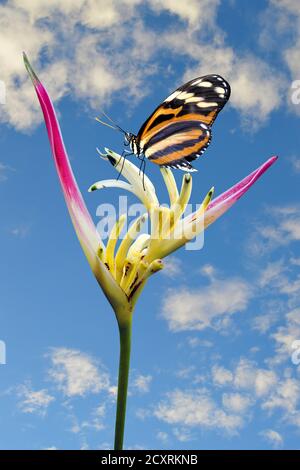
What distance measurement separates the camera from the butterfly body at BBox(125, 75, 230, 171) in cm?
195

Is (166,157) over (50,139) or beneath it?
over

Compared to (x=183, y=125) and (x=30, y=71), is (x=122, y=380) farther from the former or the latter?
(x=183, y=125)

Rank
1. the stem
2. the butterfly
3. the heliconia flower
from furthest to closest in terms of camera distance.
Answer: the butterfly < the heliconia flower < the stem

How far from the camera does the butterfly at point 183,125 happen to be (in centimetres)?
195

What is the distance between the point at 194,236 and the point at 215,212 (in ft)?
0.41

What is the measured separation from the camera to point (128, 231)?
65.9 inches

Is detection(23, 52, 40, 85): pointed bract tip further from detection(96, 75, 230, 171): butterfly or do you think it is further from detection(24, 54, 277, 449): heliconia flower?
detection(96, 75, 230, 171): butterfly

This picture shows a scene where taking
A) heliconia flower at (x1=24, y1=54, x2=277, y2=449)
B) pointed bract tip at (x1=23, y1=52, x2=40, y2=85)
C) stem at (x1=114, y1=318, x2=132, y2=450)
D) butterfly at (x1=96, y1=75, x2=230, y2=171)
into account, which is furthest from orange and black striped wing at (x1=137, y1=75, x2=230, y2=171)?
stem at (x1=114, y1=318, x2=132, y2=450)

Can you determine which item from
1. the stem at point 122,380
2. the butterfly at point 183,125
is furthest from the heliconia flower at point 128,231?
the butterfly at point 183,125

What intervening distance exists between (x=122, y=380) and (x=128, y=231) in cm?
44

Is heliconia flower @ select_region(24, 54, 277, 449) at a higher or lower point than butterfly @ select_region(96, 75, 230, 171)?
lower

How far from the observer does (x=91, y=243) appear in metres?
1.56
